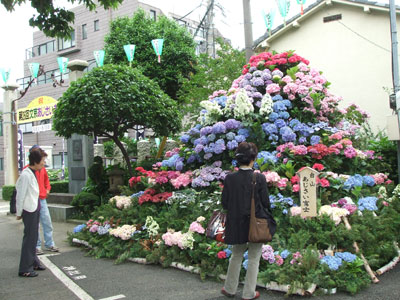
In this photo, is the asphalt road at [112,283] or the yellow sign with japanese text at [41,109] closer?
the asphalt road at [112,283]

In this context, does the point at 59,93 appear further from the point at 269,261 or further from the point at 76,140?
the point at 269,261

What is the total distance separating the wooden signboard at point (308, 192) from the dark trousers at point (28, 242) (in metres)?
3.88

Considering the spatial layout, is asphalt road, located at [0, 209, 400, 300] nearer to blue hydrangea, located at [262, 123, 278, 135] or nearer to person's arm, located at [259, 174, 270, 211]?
person's arm, located at [259, 174, 270, 211]

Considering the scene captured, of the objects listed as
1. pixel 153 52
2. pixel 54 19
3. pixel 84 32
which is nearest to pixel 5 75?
pixel 153 52

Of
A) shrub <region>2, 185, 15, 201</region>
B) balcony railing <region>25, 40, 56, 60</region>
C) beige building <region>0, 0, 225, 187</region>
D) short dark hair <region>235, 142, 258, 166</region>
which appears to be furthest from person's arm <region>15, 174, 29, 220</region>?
balcony railing <region>25, 40, 56, 60</region>

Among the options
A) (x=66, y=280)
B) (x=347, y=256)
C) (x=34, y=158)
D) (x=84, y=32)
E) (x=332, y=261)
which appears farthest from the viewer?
(x=84, y=32)

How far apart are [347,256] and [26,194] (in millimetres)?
4492

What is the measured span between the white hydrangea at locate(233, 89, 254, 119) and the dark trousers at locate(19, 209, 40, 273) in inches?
160

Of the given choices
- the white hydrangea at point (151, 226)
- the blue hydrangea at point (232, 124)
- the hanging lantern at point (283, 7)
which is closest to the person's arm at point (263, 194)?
the white hydrangea at point (151, 226)

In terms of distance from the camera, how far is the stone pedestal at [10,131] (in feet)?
57.8

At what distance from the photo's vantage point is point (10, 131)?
58.8 ft

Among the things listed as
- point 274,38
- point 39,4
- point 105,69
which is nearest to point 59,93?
point 274,38

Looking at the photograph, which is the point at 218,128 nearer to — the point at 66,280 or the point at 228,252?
the point at 228,252

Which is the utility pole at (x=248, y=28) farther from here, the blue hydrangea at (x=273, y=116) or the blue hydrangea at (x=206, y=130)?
the blue hydrangea at (x=206, y=130)
